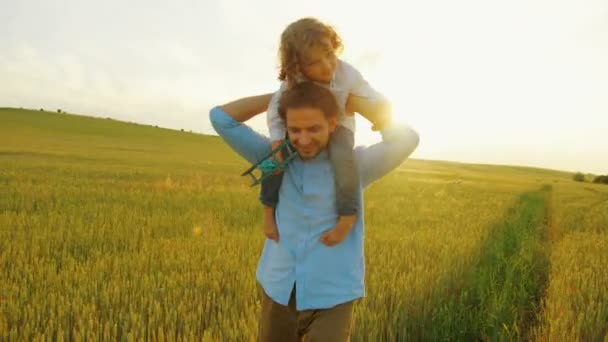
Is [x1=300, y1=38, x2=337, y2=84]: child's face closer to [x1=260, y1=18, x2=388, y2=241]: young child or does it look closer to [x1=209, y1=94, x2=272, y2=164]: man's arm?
[x1=260, y1=18, x2=388, y2=241]: young child

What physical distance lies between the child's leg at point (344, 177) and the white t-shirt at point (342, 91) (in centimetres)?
18

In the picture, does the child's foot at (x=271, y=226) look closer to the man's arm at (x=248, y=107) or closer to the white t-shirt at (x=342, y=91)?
the white t-shirt at (x=342, y=91)

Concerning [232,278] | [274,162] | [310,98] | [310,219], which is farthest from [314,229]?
[232,278]

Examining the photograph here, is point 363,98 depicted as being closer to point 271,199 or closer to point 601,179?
point 271,199

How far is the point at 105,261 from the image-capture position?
4.75 m

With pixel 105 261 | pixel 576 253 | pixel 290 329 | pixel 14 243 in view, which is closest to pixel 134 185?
pixel 14 243

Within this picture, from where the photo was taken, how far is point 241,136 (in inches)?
101

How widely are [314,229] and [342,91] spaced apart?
0.66 meters

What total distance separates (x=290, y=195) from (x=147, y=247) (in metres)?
3.63

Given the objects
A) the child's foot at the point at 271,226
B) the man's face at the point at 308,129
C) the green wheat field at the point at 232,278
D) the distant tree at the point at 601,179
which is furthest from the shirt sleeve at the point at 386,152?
the distant tree at the point at 601,179

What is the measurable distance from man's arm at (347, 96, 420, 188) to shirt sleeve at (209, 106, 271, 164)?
1.61ft

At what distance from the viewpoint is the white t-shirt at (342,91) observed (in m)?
2.36

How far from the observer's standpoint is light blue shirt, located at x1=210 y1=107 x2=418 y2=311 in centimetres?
229

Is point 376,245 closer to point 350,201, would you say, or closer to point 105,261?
point 105,261
